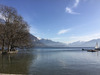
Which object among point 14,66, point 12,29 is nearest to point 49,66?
point 14,66

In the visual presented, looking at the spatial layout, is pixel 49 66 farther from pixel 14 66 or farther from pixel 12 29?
pixel 12 29

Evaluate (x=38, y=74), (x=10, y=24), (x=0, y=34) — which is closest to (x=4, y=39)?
(x=0, y=34)

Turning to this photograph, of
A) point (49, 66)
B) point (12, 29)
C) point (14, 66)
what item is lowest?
point (49, 66)

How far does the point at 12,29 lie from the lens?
44500mm

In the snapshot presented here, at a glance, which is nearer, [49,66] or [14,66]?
[14,66]

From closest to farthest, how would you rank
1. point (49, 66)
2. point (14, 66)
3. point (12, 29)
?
point (14, 66) < point (49, 66) < point (12, 29)

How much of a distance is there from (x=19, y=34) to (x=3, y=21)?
7242 millimetres

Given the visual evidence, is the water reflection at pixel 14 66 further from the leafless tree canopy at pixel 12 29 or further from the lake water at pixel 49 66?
the leafless tree canopy at pixel 12 29

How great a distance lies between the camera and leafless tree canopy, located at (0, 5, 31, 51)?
44.5 m

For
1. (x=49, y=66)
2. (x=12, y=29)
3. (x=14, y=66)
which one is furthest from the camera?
(x=12, y=29)

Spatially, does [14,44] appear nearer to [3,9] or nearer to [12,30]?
[12,30]

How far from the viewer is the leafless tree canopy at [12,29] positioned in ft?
146

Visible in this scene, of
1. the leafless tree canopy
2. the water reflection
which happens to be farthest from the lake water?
the leafless tree canopy

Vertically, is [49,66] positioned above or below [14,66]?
below
